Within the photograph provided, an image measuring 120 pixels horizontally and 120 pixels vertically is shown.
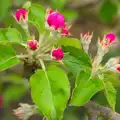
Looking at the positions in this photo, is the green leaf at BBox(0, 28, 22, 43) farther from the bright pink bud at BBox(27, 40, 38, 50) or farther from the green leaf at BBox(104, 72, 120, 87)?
the green leaf at BBox(104, 72, 120, 87)

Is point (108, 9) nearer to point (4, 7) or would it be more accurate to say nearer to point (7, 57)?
point (4, 7)

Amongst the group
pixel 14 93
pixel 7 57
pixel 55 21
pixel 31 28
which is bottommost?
pixel 14 93

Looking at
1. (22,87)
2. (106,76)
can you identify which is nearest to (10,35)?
(106,76)

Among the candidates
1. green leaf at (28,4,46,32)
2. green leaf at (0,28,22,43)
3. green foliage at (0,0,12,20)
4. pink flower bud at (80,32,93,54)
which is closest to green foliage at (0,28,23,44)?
green leaf at (0,28,22,43)

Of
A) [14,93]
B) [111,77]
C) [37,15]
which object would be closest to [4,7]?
[14,93]

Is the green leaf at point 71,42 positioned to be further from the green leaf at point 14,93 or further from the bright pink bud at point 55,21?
the green leaf at point 14,93
